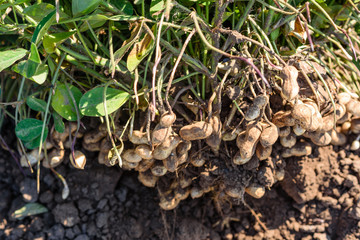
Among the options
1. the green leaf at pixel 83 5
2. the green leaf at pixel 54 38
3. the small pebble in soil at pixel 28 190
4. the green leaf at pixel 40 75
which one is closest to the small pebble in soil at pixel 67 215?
the small pebble in soil at pixel 28 190

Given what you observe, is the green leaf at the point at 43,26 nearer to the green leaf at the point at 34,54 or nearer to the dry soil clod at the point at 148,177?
the green leaf at the point at 34,54

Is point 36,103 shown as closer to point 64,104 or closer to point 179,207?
point 64,104

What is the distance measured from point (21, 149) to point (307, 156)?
1.12 metres

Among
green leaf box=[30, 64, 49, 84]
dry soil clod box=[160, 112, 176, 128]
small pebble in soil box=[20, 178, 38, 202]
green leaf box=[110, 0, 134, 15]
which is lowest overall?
small pebble in soil box=[20, 178, 38, 202]

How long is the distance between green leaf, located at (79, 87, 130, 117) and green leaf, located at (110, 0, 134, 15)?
24 cm

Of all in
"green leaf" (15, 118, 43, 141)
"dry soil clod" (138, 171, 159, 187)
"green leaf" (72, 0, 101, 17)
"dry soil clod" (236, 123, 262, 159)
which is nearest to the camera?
"green leaf" (72, 0, 101, 17)

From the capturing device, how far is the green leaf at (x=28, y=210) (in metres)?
1.45

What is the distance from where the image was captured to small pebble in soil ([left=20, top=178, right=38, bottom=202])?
4.81 feet

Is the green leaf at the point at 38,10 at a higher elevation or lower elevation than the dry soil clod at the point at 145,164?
higher

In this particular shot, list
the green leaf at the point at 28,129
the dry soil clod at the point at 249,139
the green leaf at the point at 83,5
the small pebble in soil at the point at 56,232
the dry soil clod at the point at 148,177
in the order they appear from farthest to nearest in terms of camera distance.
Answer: the small pebble in soil at the point at 56,232 → the dry soil clod at the point at 148,177 → the green leaf at the point at 28,129 → the dry soil clod at the point at 249,139 → the green leaf at the point at 83,5

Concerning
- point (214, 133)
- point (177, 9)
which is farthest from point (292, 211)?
point (177, 9)

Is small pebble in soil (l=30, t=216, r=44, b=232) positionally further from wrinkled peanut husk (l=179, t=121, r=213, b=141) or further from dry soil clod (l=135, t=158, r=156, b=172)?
wrinkled peanut husk (l=179, t=121, r=213, b=141)

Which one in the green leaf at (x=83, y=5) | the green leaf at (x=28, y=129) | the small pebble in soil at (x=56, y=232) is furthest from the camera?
Answer: the small pebble in soil at (x=56, y=232)

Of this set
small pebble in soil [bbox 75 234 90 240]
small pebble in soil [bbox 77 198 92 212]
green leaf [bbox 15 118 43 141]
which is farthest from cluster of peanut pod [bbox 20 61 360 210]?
small pebble in soil [bbox 75 234 90 240]
